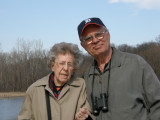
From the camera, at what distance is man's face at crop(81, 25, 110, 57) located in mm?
3166

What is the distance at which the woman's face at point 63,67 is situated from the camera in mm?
3396

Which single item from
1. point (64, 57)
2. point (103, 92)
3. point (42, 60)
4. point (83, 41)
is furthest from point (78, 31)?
point (42, 60)

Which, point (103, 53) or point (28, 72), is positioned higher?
point (103, 53)

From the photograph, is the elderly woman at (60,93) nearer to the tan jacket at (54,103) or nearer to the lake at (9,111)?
the tan jacket at (54,103)

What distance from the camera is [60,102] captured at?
10.8 ft

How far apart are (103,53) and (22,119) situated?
1631 mm

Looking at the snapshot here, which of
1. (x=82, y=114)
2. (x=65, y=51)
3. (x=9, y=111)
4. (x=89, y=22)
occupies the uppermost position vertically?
(x=89, y=22)

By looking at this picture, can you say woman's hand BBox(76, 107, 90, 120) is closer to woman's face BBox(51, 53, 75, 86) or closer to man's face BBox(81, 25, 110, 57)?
woman's face BBox(51, 53, 75, 86)

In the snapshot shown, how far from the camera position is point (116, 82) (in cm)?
295

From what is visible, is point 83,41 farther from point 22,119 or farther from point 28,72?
point 28,72

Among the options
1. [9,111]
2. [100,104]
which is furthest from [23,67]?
[100,104]

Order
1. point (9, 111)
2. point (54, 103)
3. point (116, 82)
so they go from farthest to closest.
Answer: point (9, 111) < point (54, 103) < point (116, 82)

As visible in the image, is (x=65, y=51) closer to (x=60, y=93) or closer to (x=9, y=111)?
(x=60, y=93)

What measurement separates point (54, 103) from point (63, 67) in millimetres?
592
